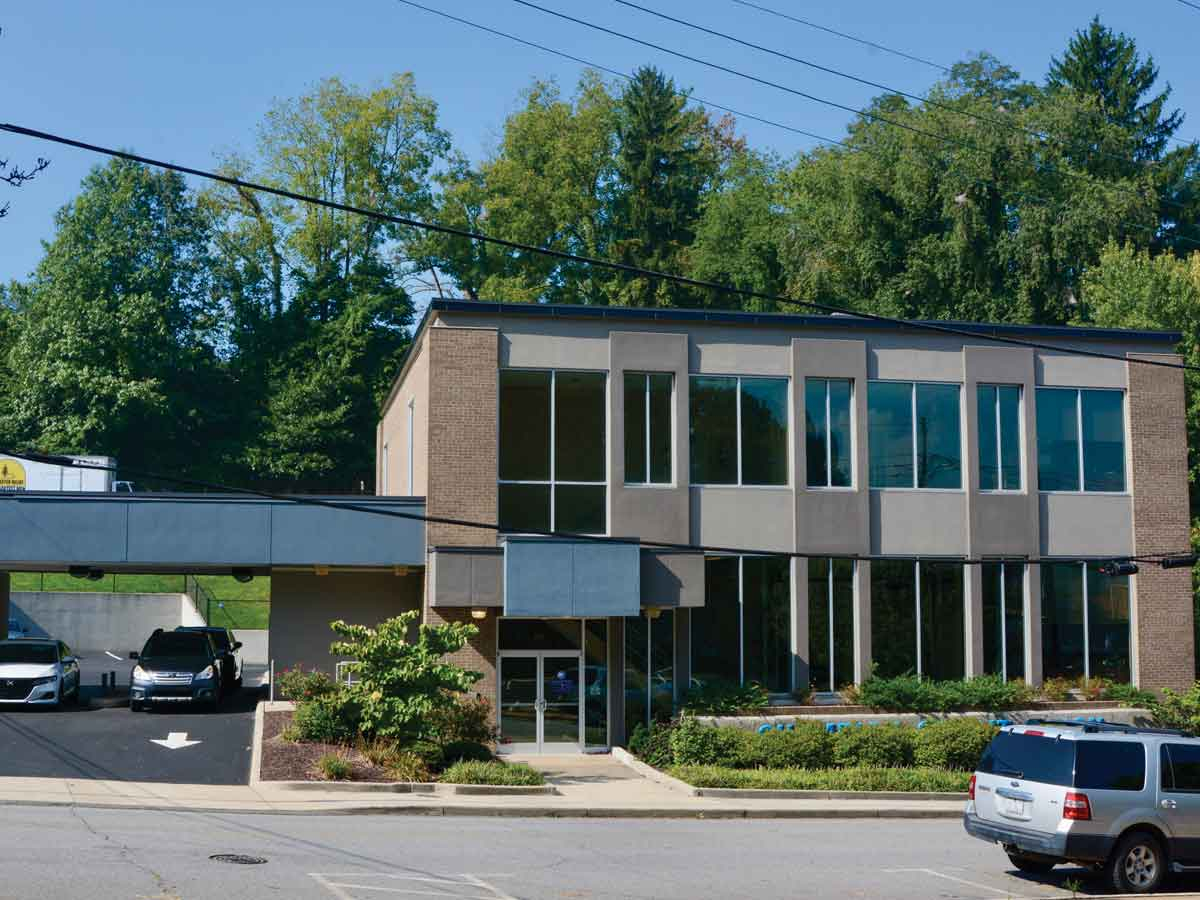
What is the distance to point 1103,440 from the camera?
33812mm

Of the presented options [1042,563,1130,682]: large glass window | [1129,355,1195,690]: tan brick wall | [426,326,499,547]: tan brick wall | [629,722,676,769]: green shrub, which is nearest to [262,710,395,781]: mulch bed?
[426,326,499,547]: tan brick wall

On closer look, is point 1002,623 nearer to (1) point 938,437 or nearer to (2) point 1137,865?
(1) point 938,437

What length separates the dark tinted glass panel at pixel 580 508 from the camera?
100.0ft

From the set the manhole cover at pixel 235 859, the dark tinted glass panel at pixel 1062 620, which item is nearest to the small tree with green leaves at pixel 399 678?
the manhole cover at pixel 235 859

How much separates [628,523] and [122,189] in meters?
43.7

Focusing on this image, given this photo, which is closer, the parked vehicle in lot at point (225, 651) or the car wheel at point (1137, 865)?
the car wheel at point (1137, 865)

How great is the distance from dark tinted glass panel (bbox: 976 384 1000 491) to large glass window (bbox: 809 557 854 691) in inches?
158

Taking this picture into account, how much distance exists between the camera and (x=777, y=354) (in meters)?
Result: 31.9

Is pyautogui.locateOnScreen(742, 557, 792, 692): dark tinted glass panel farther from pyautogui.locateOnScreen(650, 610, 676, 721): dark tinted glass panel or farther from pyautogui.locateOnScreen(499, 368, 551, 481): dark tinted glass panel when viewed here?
pyautogui.locateOnScreen(499, 368, 551, 481): dark tinted glass panel

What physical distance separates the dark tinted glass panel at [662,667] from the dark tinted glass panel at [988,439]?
8245 millimetres

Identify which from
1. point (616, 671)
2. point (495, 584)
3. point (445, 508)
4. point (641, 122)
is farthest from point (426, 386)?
point (641, 122)

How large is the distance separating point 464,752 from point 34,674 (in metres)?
11.0

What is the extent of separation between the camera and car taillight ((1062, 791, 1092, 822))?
52.3 feet

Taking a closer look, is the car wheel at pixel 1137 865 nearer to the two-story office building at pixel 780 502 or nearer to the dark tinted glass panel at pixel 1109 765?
the dark tinted glass panel at pixel 1109 765
